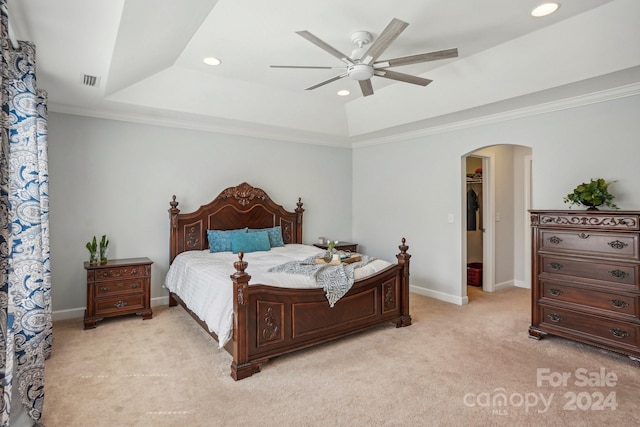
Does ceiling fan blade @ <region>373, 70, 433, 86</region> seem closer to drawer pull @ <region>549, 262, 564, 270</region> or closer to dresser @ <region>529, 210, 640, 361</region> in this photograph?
dresser @ <region>529, 210, 640, 361</region>

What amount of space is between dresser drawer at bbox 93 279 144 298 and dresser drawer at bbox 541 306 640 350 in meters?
4.36

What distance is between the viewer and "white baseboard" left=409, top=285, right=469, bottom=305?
4820 millimetres

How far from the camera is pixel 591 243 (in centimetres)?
317

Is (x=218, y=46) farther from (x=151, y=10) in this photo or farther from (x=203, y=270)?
(x=203, y=270)

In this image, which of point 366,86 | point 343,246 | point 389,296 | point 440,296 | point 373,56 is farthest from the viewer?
point 343,246

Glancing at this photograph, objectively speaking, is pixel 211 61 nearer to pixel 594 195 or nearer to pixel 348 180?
pixel 348 180

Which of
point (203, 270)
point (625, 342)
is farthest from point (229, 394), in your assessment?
point (625, 342)

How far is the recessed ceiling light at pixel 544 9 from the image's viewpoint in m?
2.62

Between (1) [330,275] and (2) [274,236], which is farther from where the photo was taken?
(2) [274,236]

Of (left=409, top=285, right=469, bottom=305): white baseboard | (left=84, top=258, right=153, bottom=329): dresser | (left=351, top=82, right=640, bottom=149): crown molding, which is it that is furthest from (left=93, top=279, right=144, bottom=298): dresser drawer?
(left=351, top=82, right=640, bottom=149): crown molding

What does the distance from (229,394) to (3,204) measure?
73.4 inches

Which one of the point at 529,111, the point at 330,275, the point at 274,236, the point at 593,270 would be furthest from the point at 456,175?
the point at 274,236

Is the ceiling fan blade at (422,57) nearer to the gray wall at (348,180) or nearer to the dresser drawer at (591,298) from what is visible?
the gray wall at (348,180)

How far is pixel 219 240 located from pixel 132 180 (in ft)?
4.41
